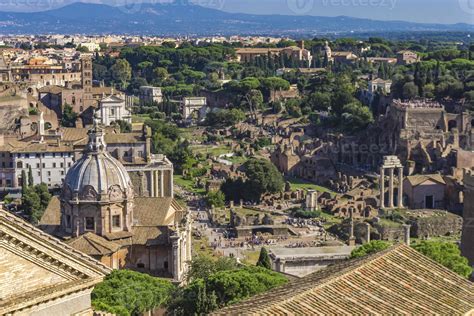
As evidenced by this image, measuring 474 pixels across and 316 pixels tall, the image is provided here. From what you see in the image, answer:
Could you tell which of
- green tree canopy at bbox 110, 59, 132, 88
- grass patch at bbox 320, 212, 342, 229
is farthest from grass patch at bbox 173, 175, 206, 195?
green tree canopy at bbox 110, 59, 132, 88

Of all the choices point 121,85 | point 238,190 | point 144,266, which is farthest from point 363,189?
point 121,85

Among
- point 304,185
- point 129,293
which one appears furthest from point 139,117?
point 129,293

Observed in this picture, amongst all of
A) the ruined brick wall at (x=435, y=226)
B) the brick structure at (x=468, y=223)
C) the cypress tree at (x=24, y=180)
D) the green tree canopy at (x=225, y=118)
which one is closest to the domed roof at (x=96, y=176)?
the brick structure at (x=468, y=223)

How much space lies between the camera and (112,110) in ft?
194

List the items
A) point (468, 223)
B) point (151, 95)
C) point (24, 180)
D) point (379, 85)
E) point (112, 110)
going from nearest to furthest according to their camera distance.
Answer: point (468, 223)
point (24, 180)
point (112, 110)
point (379, 85)
point (151, 95)

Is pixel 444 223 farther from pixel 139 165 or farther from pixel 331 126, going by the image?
pixel 331 126

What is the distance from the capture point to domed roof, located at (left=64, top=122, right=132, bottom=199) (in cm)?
2478

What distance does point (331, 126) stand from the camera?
62.6 m

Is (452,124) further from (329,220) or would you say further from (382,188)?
(329,220)

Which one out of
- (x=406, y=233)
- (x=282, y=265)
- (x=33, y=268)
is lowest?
(x=406, y=233)

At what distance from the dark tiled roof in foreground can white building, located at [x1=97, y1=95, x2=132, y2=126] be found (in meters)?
49.3

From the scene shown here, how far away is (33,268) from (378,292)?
14.3ft

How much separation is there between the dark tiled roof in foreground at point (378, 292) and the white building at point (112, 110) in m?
49.3

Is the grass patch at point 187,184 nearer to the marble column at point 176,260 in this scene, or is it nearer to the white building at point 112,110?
the white building at point 112,110
